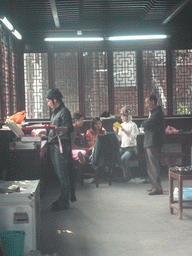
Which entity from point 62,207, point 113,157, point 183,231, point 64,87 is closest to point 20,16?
point 64,87

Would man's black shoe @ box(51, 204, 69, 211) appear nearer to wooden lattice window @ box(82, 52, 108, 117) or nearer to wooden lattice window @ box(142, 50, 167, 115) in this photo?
wooden lattice window @ box(82, 52, 108, 117)

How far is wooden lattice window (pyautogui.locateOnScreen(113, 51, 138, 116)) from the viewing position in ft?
26.7

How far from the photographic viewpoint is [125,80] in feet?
26.8

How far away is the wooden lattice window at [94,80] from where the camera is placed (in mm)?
8070

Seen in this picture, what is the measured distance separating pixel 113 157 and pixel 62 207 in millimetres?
1876

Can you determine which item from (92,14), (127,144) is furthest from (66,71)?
(127,144)

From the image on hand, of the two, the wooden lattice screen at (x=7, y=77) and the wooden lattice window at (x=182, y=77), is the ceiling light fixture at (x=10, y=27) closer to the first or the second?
the wooden lattice screen at (x=7, y=77)

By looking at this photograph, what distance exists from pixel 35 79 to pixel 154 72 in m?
2.75

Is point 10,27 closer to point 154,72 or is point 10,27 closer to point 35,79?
point 35,79

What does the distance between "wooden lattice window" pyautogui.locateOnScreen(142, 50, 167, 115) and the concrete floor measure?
10.0 feet

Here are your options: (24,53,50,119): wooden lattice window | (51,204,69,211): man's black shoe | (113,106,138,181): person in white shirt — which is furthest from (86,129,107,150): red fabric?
(51,204,69,211): man's black shoe

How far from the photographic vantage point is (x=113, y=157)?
21.4 feet

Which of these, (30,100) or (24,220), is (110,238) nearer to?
(24,220)

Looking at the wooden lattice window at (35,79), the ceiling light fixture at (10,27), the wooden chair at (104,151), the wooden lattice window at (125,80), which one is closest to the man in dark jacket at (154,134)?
the wooden chair at (104,151)
